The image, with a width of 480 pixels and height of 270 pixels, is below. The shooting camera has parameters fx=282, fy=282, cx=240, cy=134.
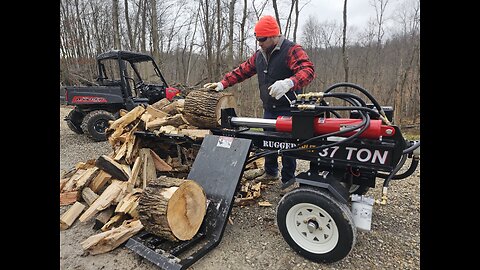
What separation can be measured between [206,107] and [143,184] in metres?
1.37

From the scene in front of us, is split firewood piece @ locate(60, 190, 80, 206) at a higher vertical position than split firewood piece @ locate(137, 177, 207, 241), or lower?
lower

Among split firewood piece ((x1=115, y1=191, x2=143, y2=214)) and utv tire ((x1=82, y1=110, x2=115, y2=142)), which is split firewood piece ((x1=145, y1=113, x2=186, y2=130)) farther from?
utv tire ((x1=82, y1=110, x2=115, y2=142))

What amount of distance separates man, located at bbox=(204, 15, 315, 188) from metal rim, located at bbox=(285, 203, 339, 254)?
2.51 ft

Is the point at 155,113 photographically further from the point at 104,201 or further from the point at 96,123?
the point at 96,123

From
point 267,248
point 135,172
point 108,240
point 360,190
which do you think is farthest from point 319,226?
point 135,172

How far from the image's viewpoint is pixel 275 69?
3504mm

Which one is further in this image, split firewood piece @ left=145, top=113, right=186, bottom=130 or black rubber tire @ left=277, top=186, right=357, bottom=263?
split firewood piece @ left=145, top=113, right=186, bottom=130

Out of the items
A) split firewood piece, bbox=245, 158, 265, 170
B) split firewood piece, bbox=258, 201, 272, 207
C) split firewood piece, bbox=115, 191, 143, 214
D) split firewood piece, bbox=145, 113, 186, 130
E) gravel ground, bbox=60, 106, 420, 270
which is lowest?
gravel ground, bbox=60, 106, 420, 270

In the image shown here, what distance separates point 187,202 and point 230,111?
4.16ft

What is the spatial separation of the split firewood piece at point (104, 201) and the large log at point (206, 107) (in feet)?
3.89

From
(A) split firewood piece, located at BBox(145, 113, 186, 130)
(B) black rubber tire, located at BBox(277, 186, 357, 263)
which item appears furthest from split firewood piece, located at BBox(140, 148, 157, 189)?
(B) black rubber tire, located at BBox(277, 186, 357, 263)

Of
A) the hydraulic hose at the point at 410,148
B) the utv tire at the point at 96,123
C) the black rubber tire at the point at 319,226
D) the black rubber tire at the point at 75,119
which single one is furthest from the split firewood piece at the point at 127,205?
the black rubber tire at the point at 75,119

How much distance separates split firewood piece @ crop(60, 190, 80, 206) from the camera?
358 cm

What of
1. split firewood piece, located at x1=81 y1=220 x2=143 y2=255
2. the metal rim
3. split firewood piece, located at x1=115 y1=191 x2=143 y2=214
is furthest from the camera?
split firewood piece, located at x1=115 y1=191 x2=143 y2=214
